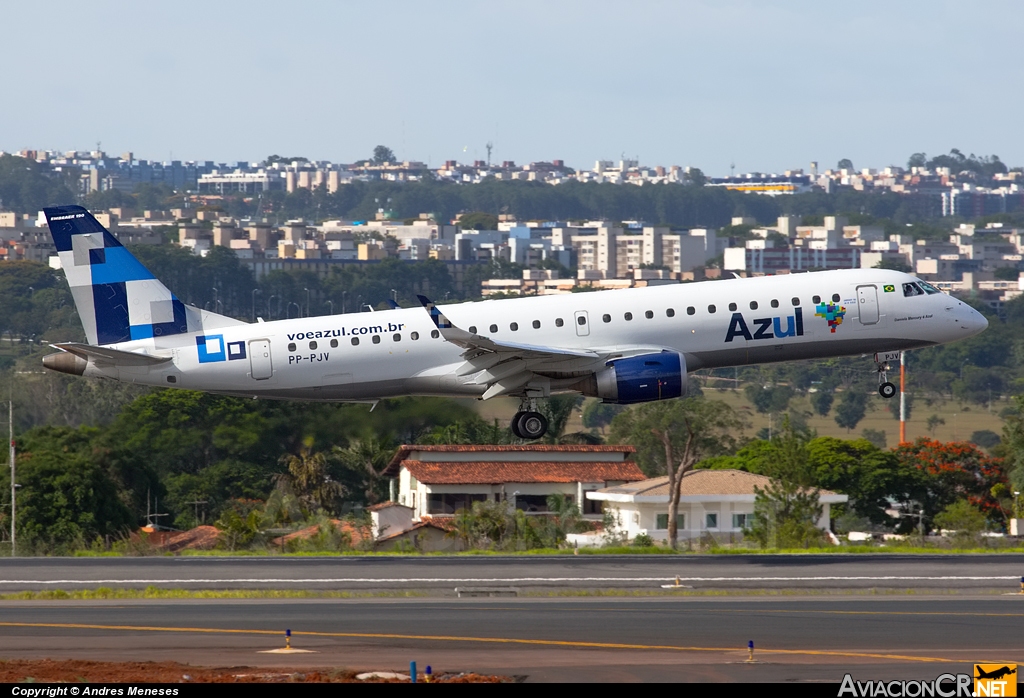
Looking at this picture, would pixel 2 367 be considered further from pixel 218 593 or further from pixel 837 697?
pixel 837 697

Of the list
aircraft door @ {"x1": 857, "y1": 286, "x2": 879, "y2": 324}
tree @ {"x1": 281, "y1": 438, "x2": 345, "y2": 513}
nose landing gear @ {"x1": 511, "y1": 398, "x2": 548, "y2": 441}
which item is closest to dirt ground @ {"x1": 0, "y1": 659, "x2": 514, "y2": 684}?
nose landing gear @ {"x1": 511, "y1": 398, "x2": 548, "y2": 441}

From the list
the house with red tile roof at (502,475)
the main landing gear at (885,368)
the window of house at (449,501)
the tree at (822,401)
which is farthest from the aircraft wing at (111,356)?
the tree at (822,401)

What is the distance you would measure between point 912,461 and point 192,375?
2587 inches

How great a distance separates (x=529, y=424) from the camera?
149 ft

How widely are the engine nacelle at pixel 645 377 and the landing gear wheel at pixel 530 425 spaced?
2225 millimetres

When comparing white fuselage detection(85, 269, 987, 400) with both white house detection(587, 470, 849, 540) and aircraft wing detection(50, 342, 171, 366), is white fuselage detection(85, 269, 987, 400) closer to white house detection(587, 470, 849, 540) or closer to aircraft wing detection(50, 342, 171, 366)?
aircraft wing detection(50, 342, 171, 366)

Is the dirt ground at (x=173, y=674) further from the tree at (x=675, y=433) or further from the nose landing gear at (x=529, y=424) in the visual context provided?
the tree at (x=675, y=433)

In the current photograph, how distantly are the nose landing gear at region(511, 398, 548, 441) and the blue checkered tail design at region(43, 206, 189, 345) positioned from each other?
35.0 ft

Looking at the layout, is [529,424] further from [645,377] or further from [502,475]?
[502,475]

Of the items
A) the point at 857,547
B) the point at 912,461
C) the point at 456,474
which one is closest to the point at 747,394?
the point at 912,461

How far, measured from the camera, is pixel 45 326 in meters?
170

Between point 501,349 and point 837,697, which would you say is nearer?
point 837,697

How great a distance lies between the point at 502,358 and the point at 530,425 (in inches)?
102

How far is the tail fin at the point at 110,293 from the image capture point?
4591 centimetres
